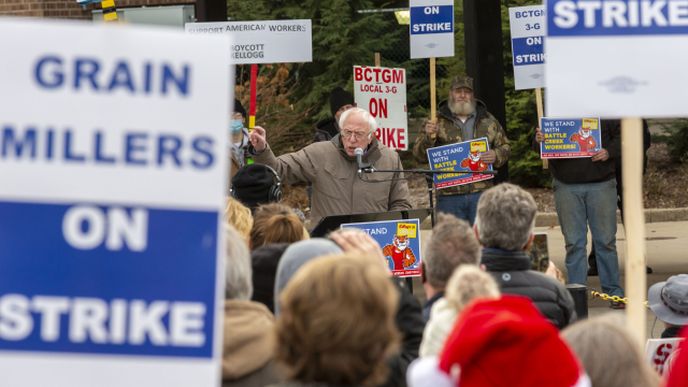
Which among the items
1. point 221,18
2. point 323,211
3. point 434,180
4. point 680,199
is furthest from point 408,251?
point 680,199

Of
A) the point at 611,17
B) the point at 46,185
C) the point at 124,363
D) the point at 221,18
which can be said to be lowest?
the point at 124,363

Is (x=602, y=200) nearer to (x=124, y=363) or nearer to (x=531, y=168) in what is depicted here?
(x=124, y=363)

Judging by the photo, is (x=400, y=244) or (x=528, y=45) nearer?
(x=400, y=244)

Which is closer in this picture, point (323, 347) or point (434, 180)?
point (323, 347)

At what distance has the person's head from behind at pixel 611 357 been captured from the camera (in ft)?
12.2

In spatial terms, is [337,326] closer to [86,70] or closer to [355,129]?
[86,70]

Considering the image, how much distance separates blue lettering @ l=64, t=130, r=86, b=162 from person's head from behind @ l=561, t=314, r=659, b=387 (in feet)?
4.46

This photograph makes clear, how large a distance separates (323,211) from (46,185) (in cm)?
632

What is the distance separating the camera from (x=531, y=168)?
69.6 feet

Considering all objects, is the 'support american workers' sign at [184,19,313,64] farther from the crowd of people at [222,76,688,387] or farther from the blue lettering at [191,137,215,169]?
the blue lettering at [191,137,215,169]

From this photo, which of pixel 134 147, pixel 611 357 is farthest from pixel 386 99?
pixel 134 147

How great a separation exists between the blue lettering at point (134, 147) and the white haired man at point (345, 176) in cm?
610

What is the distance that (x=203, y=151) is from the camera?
3643 mm

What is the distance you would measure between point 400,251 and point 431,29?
4056 mm
